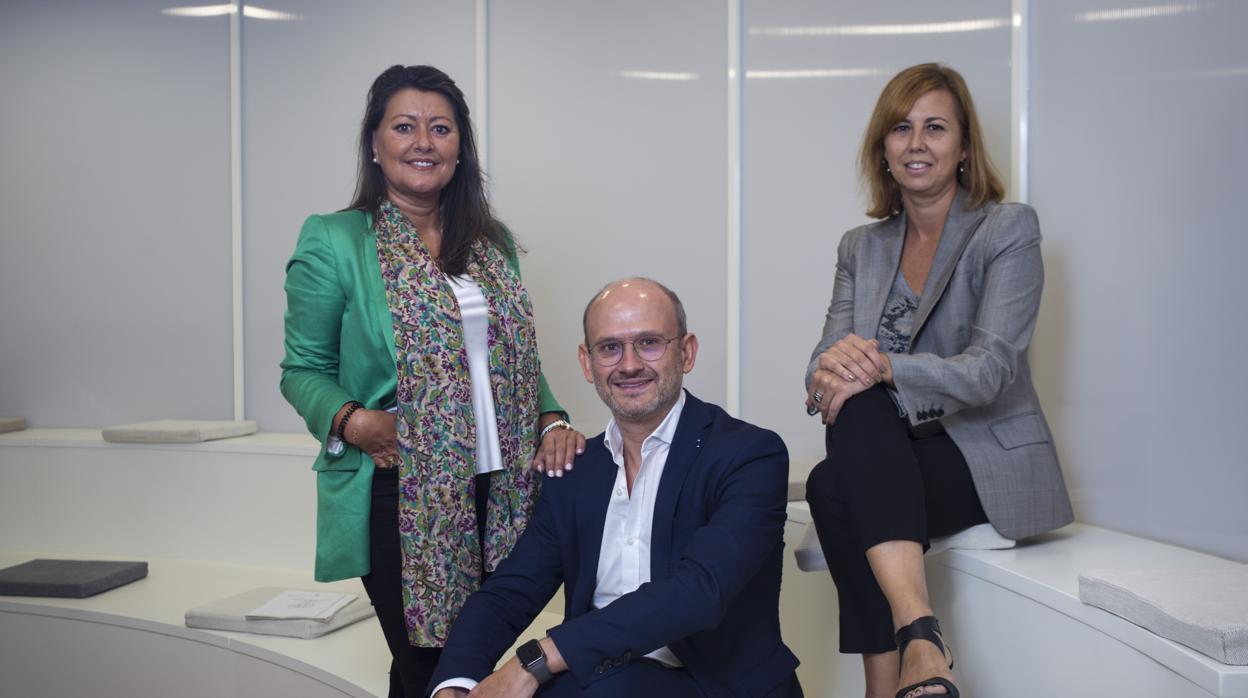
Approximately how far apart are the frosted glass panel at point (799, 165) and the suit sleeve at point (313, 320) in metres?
1.74

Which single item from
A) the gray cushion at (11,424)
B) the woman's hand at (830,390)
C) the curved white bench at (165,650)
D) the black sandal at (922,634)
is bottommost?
the curved white bench at (165,650)

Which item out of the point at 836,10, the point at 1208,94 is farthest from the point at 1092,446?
the point at 836,10

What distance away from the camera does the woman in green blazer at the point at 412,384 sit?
6.56 ft

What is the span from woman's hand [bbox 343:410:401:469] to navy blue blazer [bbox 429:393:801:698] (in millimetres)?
306

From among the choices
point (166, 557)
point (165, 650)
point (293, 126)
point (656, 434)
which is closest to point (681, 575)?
point (656, 434)

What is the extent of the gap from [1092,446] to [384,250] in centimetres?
168

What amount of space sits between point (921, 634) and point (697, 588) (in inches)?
15.2

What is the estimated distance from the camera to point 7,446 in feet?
13.3

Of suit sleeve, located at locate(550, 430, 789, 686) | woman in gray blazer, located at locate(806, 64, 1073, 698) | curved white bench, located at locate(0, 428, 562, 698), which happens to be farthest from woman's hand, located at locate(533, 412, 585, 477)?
curved white bench, located at locate(0, 428, 562, 698)

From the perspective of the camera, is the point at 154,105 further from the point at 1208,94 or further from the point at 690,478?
the point at 1208,94

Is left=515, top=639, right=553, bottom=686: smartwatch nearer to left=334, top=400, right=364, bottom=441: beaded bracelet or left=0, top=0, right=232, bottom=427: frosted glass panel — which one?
Result: left=334, top=400, right=364, bottom=441: beaded bracelet

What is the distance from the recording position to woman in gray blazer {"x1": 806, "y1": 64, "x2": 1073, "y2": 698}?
1892mm

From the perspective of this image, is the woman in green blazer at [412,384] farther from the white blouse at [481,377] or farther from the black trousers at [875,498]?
the black trousers at [875,498]

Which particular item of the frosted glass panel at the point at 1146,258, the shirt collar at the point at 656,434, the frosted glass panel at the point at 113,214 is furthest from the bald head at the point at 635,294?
the frosted glass panel at the point at 113,214
